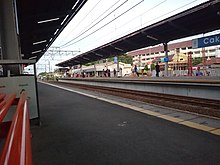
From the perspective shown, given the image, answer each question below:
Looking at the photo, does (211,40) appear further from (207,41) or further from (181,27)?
(181,27)

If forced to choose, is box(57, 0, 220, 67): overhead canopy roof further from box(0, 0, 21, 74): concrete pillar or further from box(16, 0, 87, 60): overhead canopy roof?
box(0, 0, 21, 74): concrete pillar

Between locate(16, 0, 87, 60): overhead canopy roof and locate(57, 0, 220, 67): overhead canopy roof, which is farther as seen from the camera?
locate(57, 0, 220, 67): overhead canopy roof

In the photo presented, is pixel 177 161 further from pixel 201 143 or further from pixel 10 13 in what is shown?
pixel 10 13

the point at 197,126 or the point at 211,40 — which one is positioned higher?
the point at 211,40

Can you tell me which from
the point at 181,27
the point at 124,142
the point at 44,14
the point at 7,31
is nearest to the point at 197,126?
the point at 124,142

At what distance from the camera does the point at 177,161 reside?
113 inches

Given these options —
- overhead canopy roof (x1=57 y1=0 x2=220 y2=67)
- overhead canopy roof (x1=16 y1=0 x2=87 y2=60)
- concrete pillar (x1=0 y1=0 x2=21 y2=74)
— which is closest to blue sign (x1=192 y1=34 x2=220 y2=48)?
overhead canopy roof (x1=57 y1=0 x2=220 y2=67)

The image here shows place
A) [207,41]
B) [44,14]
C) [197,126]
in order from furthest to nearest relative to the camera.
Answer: [207,41], [44,14], [197,126]

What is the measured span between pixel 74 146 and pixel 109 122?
171 centimetres

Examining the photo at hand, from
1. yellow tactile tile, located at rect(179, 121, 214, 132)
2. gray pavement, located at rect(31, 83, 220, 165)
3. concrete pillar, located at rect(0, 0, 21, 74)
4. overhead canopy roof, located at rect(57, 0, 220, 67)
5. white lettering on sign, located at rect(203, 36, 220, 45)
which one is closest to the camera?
gray pavement, located at rect(31, 83, 220, 165)

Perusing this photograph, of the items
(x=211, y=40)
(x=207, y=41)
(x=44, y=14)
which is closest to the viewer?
(x=44, y=14)

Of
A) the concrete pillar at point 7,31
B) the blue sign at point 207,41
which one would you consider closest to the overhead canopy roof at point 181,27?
the blue sign at point 207,41

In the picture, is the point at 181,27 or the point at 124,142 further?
the point at 181,27

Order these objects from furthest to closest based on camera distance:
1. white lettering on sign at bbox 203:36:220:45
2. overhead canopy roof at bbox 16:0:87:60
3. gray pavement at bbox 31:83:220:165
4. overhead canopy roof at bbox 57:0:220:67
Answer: overhead canopy roof at bbox 57:0:220:67, white lettering on sign at bbox 203:36:220:45, overhead canopy roof at bbox 16:0:87:60, gray pavement at bbox 31:83:220:165
